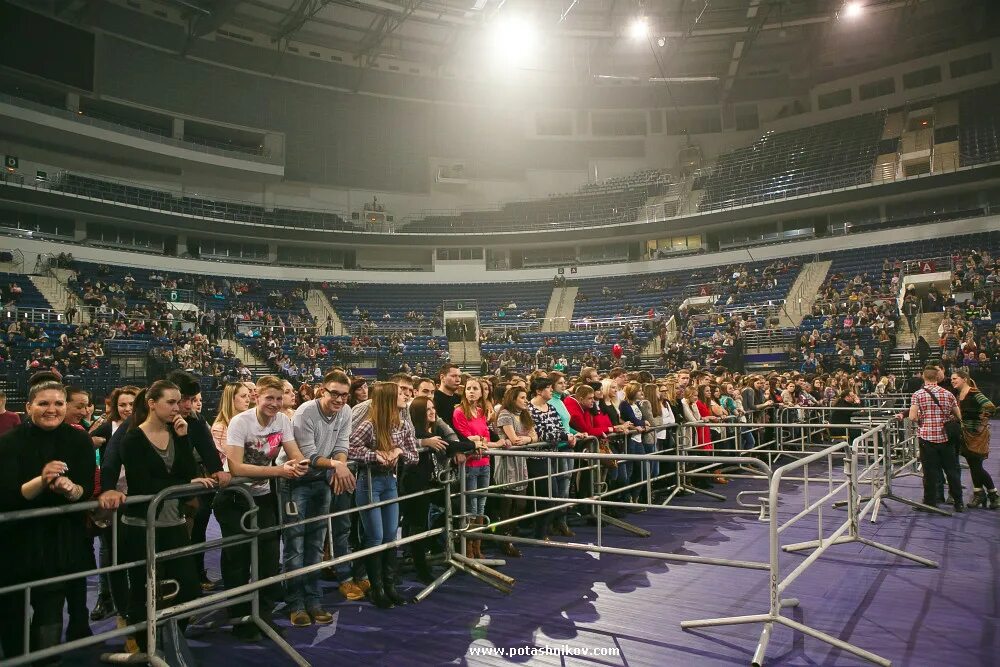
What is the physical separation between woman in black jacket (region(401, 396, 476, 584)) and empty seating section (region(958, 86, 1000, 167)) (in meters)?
31.9

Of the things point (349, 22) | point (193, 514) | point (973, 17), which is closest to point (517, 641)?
point (193, 514)

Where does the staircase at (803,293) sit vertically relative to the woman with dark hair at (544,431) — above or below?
above

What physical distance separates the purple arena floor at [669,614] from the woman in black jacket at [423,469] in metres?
0.32

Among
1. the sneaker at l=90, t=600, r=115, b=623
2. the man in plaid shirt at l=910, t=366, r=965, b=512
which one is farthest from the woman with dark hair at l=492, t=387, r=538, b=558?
the man in plaid shirt at l=910, t=366, r=965, b=512

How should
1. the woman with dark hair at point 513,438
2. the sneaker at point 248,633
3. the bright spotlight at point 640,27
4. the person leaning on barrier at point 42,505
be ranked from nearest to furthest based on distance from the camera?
the person leaning on barrier at point 42,505
the sneaker at point 248,633
the woman with dark hair at point 513,438
the bright spotlight at point 640,27

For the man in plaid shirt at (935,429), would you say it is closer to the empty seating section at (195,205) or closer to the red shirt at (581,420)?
the red shirt at (581,420)

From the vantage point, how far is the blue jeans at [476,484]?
20.5 ft

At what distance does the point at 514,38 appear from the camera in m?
32.1

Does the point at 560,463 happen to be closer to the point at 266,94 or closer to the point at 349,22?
the point at 349,22

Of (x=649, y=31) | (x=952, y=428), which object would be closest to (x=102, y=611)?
(x=952, y=428)

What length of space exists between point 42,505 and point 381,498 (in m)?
2.33

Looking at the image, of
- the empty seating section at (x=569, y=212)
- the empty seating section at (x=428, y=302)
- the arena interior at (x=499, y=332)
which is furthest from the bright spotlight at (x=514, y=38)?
the empty seating section at (x=428, y=302)

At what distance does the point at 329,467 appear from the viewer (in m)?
4.69

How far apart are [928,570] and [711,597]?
2.20 m
